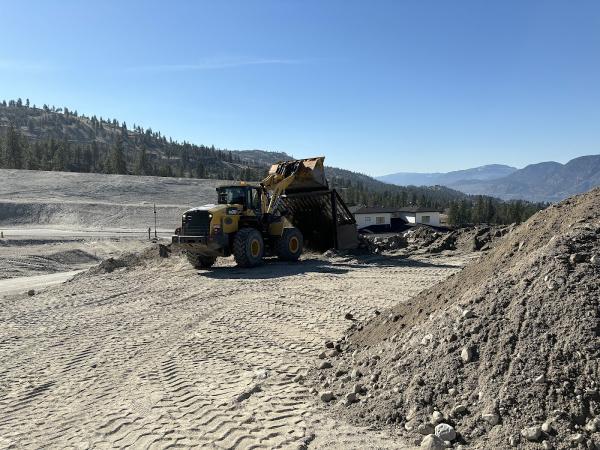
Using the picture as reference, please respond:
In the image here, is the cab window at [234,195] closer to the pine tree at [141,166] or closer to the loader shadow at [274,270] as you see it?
the loader shadow at [274,270]

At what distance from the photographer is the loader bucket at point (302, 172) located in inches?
669

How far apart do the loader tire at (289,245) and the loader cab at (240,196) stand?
3.85 feet

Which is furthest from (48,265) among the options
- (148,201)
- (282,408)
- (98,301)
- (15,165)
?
(15,165)

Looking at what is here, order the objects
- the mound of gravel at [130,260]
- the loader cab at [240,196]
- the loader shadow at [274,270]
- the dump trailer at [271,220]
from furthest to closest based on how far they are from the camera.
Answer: the mound of gravel at [130,260], the loader cab at [240,196], the dump trailer at [271,220], the loader shadow at [274,270]

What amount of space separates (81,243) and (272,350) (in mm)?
28787

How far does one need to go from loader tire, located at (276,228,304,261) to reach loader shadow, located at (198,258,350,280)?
0.78ft

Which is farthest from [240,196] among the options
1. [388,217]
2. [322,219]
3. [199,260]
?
[388,217]

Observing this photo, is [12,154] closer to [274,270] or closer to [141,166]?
[141,166]

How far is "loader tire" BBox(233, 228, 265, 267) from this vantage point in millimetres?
14930

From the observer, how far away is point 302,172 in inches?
672

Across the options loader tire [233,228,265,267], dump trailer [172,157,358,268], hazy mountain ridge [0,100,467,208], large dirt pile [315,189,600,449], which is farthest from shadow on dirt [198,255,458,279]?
hazy mountain ridge [0,100,467,208]

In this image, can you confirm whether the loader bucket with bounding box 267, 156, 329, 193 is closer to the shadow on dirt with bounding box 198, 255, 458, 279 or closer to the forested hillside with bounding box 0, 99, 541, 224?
the shadow on dirt with bounding box 198, 255, 458, 279

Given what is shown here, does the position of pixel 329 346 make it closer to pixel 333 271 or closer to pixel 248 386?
pixel 248 386

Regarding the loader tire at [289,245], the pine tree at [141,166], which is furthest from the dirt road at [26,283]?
the pine tree at [141,166]
